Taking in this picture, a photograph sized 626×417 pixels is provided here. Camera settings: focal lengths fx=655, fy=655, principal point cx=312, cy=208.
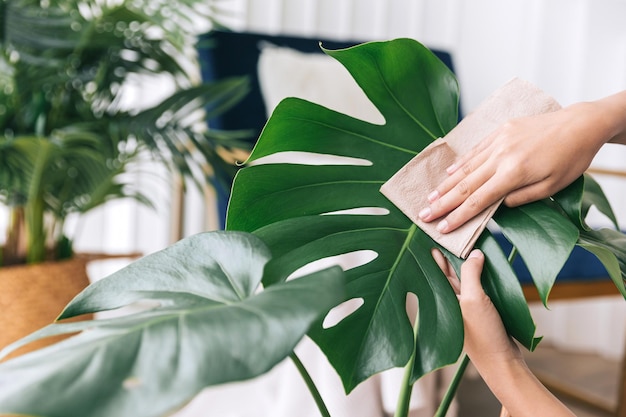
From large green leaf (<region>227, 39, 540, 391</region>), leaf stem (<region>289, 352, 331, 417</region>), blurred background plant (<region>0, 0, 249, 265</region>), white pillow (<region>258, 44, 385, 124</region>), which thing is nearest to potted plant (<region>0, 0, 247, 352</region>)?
blurred background plant (<region>0, 0, 249, 265</region>)

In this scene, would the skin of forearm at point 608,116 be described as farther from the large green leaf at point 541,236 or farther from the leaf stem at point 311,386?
the leaf stem at point 311,386

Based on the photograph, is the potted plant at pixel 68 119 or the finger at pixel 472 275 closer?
the finger at pixel 472 275

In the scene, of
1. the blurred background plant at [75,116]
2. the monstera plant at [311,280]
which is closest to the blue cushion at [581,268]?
the blurred background plant at [75,116]

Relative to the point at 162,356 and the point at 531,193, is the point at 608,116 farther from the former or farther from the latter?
the point at 162,356

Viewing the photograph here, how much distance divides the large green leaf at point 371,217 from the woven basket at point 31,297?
2.93ft

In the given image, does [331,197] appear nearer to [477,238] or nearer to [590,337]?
[477,238]

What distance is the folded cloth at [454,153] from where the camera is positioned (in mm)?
575

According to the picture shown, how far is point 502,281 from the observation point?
20.9 inches

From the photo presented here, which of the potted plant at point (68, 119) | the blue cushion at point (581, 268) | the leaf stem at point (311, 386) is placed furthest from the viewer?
the blue cushion at point (581, 268)

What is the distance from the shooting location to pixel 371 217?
1.98 ft

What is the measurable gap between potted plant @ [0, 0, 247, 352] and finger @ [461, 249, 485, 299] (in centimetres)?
93

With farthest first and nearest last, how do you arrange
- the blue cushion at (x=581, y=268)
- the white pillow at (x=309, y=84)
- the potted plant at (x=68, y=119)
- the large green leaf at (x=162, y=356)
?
the white pillow at (x=309, y=84) → the blue cushion at (x=581, y=268) → the potted plant at (x=68, y=119) → the large green leaf at (x=162, y=356)

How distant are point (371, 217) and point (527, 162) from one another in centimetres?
15

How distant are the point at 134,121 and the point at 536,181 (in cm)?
104
